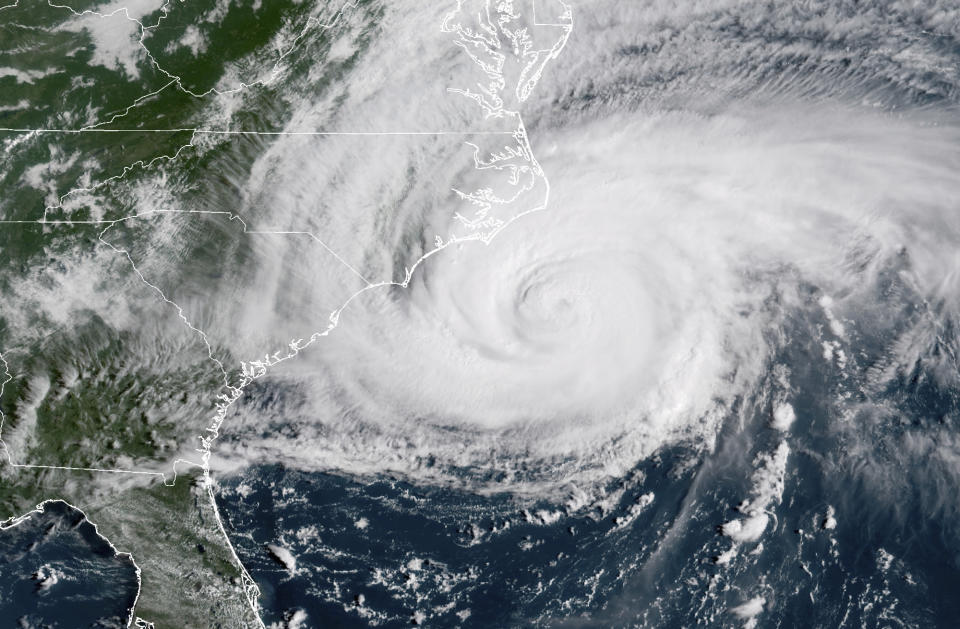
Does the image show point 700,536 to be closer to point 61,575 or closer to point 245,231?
point 245,231

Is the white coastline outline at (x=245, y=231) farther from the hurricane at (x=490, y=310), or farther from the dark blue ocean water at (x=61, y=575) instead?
the dark blue ocean water at (x=61, y=575)

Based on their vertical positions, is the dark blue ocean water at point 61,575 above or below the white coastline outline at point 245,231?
below

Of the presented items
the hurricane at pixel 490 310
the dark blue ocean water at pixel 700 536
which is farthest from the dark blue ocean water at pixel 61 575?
the dark blue ocean water at pixel 700 536

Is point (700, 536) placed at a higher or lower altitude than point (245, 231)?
lower

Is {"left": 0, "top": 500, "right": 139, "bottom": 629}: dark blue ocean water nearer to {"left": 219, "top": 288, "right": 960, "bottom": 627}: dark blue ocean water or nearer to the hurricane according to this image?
the hurricane

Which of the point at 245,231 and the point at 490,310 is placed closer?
the point at 490,310

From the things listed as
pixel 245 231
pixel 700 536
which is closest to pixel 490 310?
pixel 245 231

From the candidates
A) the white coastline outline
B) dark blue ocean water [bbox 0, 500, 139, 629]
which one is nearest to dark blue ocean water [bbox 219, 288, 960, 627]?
the white coastline outline

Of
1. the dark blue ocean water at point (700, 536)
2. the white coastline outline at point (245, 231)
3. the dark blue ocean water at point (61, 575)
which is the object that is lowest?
the dark blue ocean water at point (700, 536)
